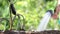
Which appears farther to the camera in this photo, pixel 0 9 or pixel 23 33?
pixel 0 9

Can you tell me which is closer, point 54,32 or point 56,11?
point 54,32

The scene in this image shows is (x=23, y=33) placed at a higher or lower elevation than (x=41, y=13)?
higher

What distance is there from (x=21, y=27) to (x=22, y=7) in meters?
1.40

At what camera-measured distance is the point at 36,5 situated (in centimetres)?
246

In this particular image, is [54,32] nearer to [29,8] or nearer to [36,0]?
[29,8]

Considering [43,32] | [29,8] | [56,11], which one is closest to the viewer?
[43,32]

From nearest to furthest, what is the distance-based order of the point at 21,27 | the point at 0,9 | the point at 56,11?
the point at 21,27 < the point at 0,9 < the point at 56,11

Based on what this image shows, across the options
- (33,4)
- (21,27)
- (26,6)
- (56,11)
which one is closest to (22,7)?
(26,6)

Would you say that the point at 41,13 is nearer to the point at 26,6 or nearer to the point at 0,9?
the point at 26,6

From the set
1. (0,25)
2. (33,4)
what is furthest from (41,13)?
(0,25)

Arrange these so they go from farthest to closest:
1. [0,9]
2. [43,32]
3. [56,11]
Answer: [56,11] < [0,9] < [43,32]

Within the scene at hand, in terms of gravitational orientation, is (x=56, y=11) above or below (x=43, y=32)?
below

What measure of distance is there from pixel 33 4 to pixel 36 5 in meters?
0.11

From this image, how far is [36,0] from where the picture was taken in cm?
244
